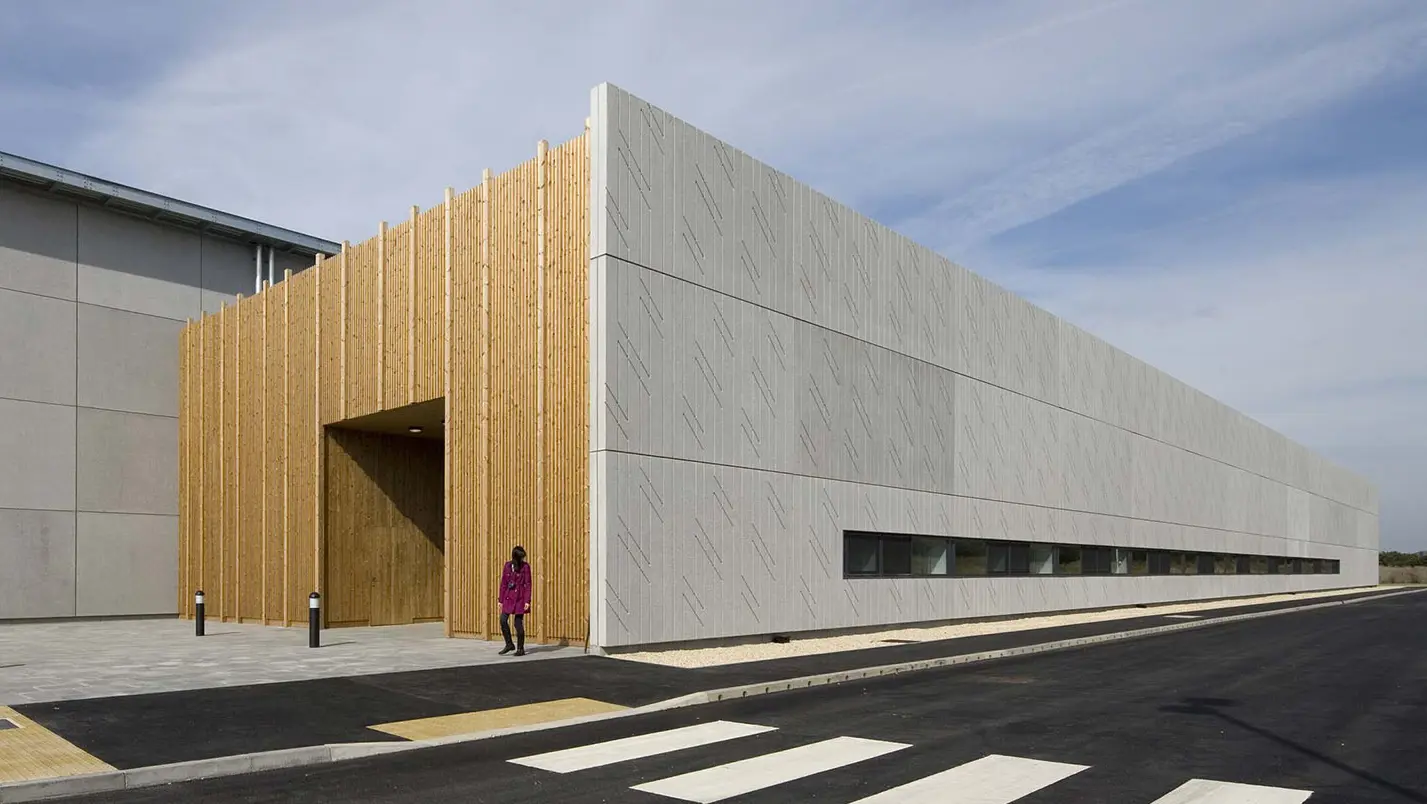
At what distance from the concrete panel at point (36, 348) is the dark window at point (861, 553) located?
20.6 meters

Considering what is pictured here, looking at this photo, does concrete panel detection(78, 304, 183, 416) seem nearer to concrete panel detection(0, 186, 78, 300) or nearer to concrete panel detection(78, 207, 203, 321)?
concrete panel detection(78, 207, 203, 321)

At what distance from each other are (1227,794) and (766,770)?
11.5 feet

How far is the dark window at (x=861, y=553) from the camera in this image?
25.1 metres

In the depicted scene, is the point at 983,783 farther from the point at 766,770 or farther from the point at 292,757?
the point at 292,757

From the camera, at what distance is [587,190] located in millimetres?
19453

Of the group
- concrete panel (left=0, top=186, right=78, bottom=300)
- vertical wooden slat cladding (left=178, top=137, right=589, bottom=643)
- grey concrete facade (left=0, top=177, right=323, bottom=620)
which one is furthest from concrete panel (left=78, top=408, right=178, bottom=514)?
concrete panel (left=0, top=186, right=78, bottom=300)

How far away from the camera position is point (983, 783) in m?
8.91

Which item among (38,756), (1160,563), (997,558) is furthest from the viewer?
(1160,563)

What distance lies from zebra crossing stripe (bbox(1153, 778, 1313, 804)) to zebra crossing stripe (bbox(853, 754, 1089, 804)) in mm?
908

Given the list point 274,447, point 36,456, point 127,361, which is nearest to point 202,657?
point 274,447

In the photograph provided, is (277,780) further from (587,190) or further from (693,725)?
(587,190)

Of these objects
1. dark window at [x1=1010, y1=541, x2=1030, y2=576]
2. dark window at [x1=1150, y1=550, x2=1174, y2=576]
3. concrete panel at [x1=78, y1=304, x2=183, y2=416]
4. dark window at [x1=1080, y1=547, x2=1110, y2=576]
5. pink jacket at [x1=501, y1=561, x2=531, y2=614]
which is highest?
concrete panel at [x1=78, y1=304, x2=183, y2=416]

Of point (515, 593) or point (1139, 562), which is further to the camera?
point (1139, 562)

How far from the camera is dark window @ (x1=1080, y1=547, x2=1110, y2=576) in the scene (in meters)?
38.0
